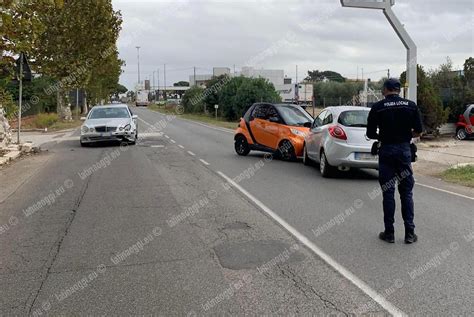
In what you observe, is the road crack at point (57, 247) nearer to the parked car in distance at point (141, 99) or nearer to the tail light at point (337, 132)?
the tail light at point (337, 132)

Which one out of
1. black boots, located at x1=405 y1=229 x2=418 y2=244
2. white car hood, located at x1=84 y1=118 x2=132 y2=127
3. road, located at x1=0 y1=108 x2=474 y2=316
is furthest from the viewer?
white car hood, located at x1=84 y1=118 x2=132 y2=127

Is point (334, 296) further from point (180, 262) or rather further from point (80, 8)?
point (80, 8)

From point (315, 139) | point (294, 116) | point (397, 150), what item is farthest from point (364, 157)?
point (397, 150)

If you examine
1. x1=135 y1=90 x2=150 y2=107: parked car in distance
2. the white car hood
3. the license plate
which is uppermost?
x1=135 y1=90 x2=150 y2=107: parked car in distance

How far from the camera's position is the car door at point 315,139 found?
41.6 feet

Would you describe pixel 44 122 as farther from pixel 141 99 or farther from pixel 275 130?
pixel 141 99

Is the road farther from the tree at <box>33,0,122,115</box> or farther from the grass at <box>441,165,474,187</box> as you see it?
the tree at <box>33,0,122,115</box>

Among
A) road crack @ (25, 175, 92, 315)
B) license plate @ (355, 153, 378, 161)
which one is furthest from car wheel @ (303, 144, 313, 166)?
road crack @ (25, 175, 92, 315)

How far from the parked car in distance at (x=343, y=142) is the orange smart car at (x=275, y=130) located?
2.14 meters

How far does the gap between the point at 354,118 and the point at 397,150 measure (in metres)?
5.43

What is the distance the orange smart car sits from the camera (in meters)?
15.0

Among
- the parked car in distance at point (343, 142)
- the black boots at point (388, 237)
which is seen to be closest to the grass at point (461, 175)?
the parked car in distance at point (343, 142)

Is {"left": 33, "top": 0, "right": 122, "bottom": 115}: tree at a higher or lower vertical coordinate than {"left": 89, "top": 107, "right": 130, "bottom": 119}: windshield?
higher

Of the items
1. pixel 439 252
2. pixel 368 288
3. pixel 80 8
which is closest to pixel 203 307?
pixel 368 288
